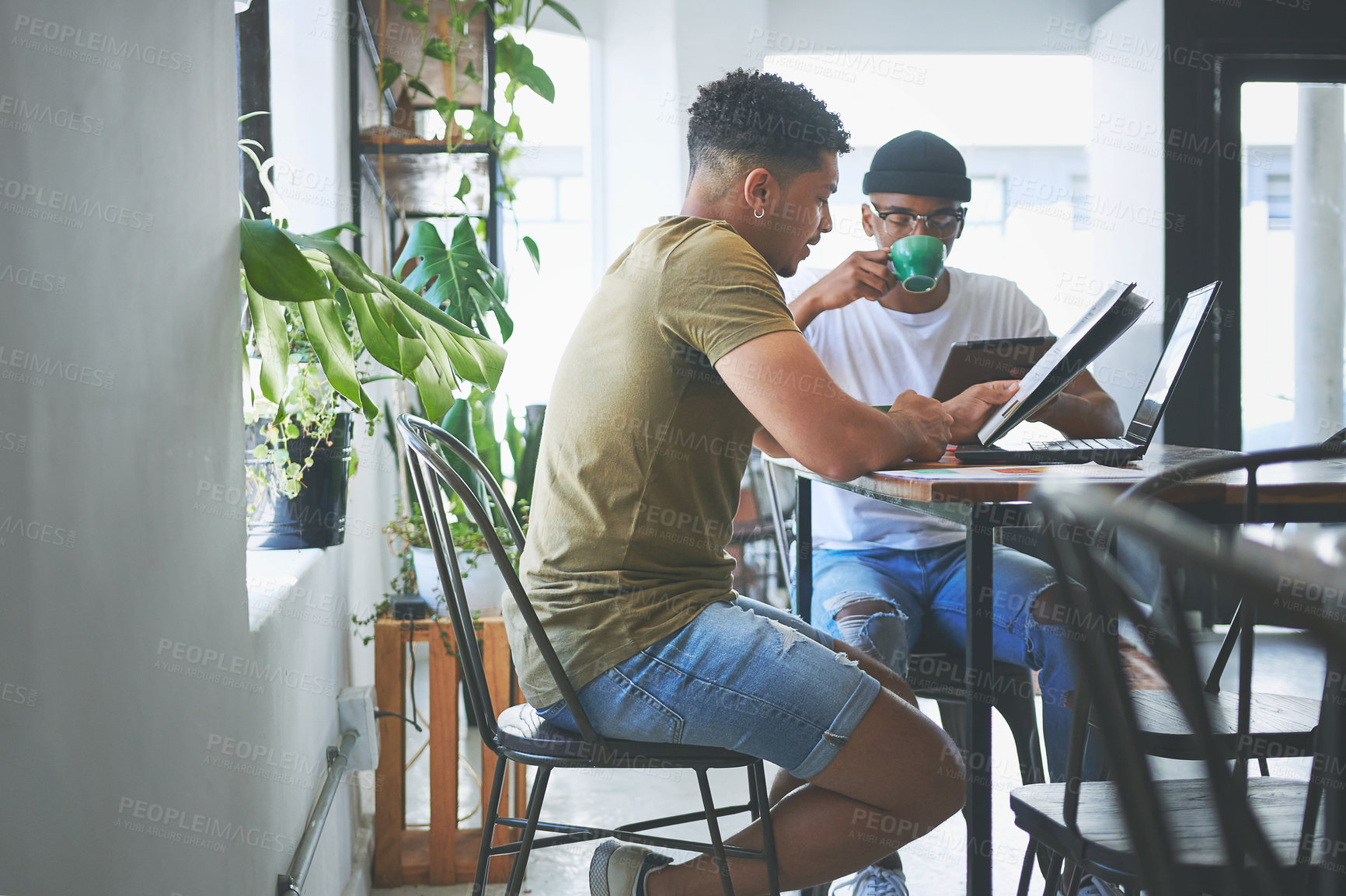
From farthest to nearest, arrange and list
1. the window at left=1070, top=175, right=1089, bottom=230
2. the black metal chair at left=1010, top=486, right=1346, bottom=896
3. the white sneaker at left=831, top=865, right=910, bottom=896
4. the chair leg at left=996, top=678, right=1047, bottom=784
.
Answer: the window at left=1070, top=175, right=1089, bottom=230 < the chair leg at left=996, top=678, right=1047, bottom=784 < the white sneaker at left=831, top=865, right=910, bottom=896 < the black metal chair at left=1010, top=486, right=1346, bottom=896

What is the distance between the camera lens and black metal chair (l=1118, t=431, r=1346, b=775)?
3.27 feet

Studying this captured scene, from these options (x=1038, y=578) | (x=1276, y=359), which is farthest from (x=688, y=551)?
(x=1276, y=359)

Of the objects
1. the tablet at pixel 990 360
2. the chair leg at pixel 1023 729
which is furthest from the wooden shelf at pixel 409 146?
the chair leg at pixel 1023 729

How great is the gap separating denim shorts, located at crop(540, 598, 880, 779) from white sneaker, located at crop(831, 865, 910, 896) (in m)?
0.56

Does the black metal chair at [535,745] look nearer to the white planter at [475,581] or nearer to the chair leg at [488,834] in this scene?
the chair leg at [488,834]

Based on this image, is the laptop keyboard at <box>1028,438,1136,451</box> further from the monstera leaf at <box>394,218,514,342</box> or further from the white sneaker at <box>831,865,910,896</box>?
the monstera leaf at <box>394,218,514,342</box>

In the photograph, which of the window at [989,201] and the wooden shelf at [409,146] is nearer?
the wooden shelf at [409,146]

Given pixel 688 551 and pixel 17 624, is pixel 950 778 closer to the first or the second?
pixel 688 551

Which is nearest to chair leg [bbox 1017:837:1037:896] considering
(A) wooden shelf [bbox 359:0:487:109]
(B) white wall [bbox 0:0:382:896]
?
(B) white wall [bbox 0:0:382:896]

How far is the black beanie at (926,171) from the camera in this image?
2.05 metres

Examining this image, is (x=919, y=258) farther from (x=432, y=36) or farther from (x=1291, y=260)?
(x=1291, y=260)

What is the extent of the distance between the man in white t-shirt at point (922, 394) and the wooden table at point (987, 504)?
0.90 ft

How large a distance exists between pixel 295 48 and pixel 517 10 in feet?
2.07

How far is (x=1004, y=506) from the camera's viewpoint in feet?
3.82
